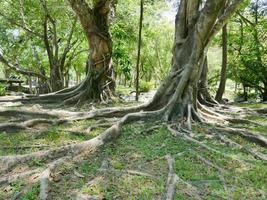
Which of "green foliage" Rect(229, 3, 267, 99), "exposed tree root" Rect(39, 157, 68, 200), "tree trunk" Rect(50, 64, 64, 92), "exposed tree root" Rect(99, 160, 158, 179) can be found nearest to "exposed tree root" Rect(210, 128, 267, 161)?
"exposed tree root" Rect(99, 160, 158, 179)

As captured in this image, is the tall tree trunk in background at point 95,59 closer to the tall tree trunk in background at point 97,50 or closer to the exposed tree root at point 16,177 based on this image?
the tall tree trunk in background at point 97,50

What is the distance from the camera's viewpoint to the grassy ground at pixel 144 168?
3908 millimetres

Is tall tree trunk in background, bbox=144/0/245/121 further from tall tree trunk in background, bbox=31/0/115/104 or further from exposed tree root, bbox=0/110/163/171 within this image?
tall tree trunk in background, bbox=31/0/115/104

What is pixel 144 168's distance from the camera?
4.66m

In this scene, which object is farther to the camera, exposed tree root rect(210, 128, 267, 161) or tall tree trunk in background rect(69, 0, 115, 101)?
tall tree trunk in background rect(69, 0, 115, 101)

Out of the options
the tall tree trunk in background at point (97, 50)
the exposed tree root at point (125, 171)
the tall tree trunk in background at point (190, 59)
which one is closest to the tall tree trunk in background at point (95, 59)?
the tall tree trunk in background at point (97, 50)

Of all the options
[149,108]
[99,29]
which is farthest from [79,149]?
[99,29]

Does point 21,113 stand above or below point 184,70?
below

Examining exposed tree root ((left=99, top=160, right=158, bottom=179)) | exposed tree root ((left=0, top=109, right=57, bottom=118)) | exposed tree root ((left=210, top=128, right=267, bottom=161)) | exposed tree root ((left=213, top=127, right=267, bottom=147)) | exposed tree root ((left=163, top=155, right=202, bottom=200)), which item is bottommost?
exposed tree root ((left=163, top=155, right=202, bottom=200))

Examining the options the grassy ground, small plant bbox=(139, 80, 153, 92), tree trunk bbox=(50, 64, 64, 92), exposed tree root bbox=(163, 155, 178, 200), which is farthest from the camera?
small plant bbox=(139, 80, 153, 92)

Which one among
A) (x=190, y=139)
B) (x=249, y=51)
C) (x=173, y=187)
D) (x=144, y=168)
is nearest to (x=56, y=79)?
(x=249, y=51)

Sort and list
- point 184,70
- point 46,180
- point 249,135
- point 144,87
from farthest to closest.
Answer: point 144,87, point 184,70, point 249,135, point 46,180

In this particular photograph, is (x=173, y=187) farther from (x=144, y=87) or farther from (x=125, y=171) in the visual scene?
(x=144, y=87)

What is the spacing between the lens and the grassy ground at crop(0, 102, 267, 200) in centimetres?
391
